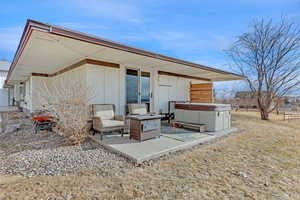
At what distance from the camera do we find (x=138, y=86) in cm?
646

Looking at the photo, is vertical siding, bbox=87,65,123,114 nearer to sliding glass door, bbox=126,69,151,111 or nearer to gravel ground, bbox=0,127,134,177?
sliding glass door, bbox=126,69,151,111

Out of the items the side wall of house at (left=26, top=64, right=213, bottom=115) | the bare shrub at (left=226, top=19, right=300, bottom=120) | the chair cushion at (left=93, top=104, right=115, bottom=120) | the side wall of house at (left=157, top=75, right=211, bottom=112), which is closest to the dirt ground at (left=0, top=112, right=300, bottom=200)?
the chair cushion at (left=93, top=104, right=115, bottom=120)

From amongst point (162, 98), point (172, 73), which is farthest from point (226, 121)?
point (172, 73)

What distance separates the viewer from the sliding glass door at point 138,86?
20.3ft

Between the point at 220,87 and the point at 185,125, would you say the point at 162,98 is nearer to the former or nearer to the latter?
the point at 185,125

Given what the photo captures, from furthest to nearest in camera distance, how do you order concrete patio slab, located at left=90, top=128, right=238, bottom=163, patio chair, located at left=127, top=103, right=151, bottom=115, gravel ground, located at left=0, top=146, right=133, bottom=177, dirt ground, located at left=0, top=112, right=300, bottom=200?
patio chair, located at left=127, top=103, right=151, bottom=115, concrete patio slab, located at left=90, top=128, right=238, bottom=163, gravel ground, located at left=0, top=146, right=133, bottom=177, dirt ground, located at left=0, top=112, right=300, bottom=200

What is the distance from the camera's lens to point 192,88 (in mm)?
9148

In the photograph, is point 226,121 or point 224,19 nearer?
point 226,121

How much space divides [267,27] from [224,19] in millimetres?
4684

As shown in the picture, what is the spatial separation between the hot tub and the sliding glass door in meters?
1.53

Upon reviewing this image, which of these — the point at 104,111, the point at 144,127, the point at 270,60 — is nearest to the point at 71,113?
the point at 104,111

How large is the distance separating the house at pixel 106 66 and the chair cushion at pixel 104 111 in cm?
61

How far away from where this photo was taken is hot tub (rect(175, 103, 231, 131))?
5227 mm

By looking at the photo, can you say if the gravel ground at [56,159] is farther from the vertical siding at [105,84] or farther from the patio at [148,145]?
the vertical siding at [105,84]
